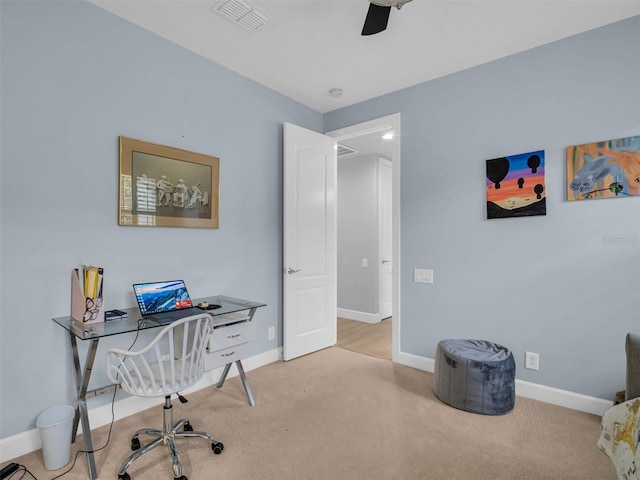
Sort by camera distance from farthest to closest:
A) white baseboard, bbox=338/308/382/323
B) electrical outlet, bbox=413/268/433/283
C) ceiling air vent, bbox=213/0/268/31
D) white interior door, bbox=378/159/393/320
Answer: white interior door, bbox=378/159/393/320 → white baseboard, bbox=338/308/382/323 → electrical outlet, bbox=413/268/433/283 → ceiling air vent, bbox=213/0/268/31

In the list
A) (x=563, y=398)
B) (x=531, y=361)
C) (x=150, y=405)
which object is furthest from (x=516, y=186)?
(x=150, y=405)

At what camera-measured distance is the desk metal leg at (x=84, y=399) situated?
1740 mm

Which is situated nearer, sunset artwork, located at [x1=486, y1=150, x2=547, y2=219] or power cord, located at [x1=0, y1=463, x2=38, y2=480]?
power cord, located at [x1=0, y1=463, x2=38, y2=480]

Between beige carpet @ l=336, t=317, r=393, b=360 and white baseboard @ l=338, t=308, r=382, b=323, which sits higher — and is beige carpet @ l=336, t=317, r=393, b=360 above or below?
below

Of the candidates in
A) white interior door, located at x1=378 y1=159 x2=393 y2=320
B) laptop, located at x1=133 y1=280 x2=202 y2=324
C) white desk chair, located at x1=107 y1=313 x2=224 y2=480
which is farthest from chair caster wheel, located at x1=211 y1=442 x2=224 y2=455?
white interior door, located at x1=378 y1=159 x2=393 y2=320

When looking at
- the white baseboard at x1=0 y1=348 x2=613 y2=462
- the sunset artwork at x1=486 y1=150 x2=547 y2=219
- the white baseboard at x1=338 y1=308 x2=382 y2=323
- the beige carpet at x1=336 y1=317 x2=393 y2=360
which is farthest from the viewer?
the white baseboard at x1=338 y1=308 x2=382 y2=323

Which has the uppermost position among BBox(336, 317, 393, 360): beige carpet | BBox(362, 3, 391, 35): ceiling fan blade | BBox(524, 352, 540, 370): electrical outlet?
BBox(362, 3, 391, 35): ceiling fan blade

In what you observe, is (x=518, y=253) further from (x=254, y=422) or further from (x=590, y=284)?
(x=254, y=422)

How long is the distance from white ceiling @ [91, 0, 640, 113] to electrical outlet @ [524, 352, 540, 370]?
2394 mm

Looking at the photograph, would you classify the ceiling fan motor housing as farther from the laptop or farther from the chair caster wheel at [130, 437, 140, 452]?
the chair caster wheel at [130, 437, 140, 452]

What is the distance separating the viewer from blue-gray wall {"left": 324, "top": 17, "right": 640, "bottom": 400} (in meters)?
2.30

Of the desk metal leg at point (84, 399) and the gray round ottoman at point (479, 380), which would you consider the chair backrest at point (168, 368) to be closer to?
the desk metal leg at point (84, 399)

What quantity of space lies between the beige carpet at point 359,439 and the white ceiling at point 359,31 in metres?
2.73

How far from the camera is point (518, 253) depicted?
8.78 ft
